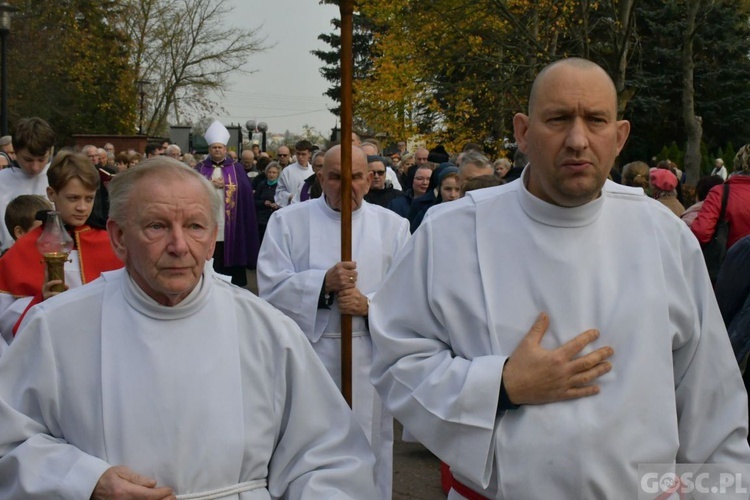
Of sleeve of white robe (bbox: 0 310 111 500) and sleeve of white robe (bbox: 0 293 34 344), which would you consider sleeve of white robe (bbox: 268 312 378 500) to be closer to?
sleeve of white robe (bbox: 0 310 111 500)

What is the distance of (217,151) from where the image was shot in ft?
38.8

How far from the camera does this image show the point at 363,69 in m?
49.8

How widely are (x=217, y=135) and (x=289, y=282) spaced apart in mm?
6423

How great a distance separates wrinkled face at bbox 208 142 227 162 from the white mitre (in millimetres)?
40

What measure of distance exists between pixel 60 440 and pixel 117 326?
372mm

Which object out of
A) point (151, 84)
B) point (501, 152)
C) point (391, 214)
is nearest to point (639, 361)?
point (391, 214)

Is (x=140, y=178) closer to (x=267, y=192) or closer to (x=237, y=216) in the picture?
(x=237, y=216)

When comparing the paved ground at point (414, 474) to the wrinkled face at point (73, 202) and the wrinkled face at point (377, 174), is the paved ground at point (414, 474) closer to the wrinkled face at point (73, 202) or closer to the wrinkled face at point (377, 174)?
the wrinkled face at point (73, 202)

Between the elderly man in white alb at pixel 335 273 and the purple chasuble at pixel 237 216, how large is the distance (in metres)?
5.89

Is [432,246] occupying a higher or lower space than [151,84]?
lower

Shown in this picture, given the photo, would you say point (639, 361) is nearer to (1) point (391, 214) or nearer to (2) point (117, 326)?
(2) point (117, 326)

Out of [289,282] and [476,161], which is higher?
[476,161]

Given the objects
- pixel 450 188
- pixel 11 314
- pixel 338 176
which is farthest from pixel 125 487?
pixel 450 188

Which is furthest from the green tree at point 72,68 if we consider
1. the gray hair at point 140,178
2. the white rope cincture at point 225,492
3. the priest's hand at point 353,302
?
the white rope cincture at point 225,492
